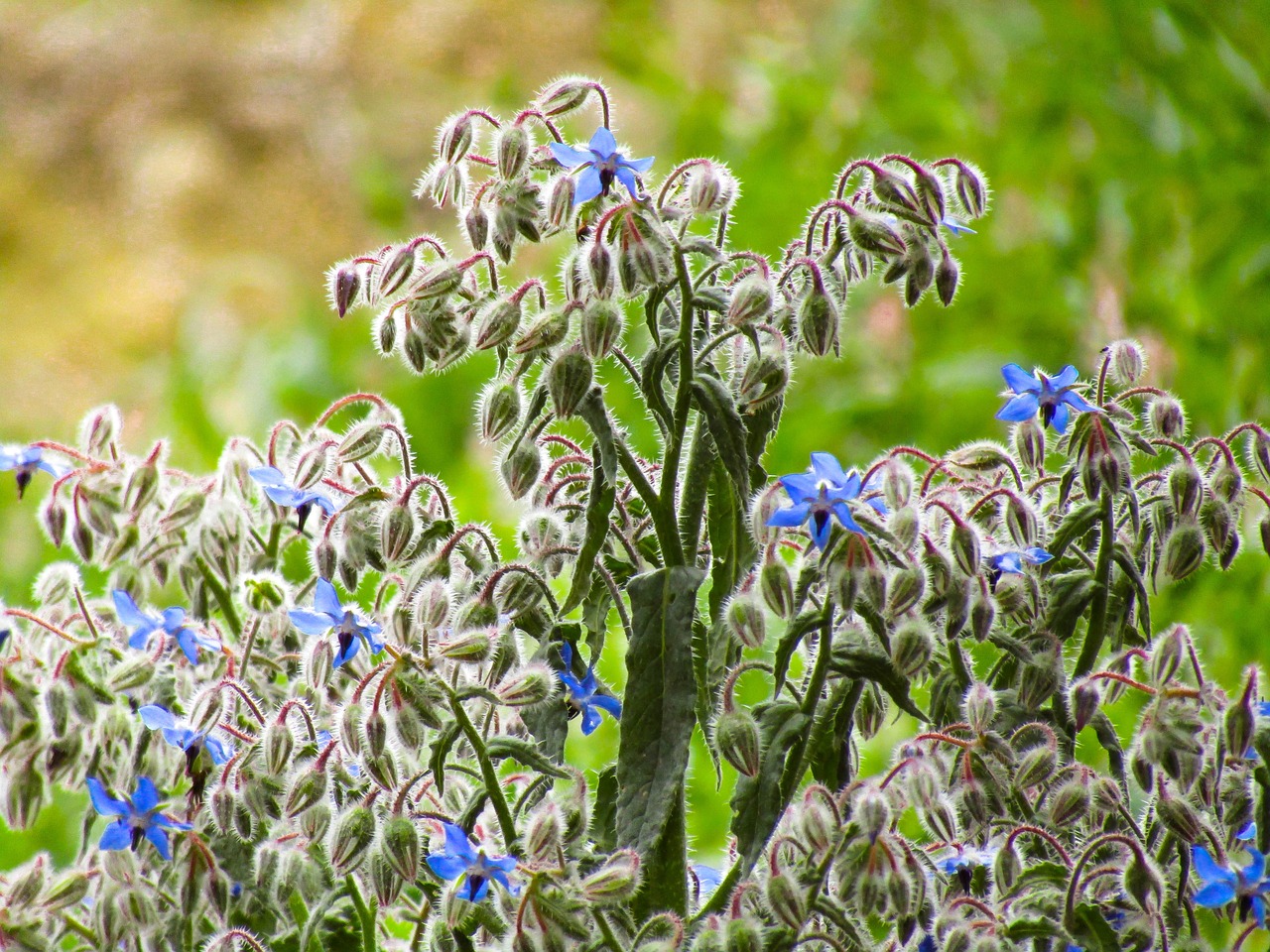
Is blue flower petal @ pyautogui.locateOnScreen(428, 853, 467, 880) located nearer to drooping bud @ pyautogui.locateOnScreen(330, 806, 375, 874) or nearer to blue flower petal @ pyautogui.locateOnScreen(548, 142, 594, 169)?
drooping bud @ pyautogui.locateOnScreen(330, 806, 375, 874)

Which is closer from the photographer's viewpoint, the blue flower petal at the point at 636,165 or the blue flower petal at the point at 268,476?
the blue flower petal at the point at 636,165

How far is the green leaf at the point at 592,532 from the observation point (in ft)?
3.13

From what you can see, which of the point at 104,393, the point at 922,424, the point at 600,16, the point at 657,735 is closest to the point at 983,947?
the point at 657,735

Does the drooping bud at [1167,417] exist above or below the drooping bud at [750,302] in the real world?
above

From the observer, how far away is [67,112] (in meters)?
6.52

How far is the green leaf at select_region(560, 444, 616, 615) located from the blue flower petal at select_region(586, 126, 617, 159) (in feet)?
0.59

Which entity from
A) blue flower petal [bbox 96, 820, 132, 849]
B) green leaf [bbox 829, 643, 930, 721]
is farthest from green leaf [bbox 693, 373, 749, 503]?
blue flower petal [bbox 96, 820, 132, 849]

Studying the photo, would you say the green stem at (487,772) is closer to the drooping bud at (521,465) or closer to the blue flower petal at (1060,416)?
the drooping bud at (521,465)

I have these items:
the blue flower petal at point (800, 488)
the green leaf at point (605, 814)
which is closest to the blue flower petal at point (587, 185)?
the blue flower petal at point (800, 488)

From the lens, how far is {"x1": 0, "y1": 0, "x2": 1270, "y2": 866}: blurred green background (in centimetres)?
259

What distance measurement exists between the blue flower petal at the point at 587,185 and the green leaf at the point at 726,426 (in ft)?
Answer: 0.50

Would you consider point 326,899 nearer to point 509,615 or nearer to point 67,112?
point 509,615

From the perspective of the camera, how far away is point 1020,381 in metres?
1.06

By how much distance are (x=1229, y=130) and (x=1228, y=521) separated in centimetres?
184
